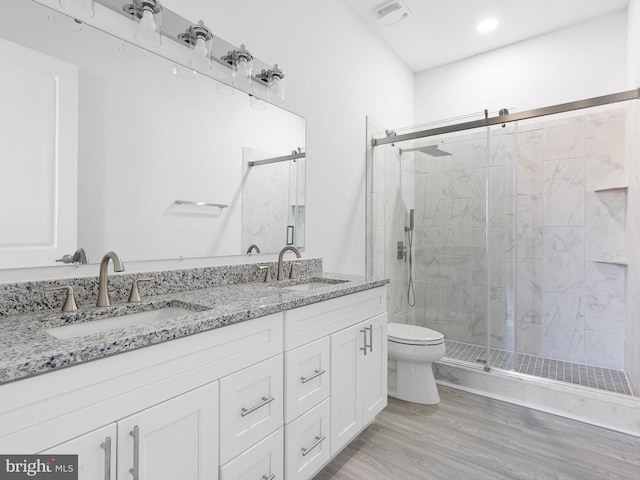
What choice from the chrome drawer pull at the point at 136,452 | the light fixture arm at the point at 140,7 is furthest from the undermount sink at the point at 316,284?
the light fixture arm at the point at 140,7

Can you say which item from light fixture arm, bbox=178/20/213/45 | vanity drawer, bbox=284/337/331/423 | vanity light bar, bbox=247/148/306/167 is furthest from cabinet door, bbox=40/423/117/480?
light fixture arm, bbox=178/20/213/45

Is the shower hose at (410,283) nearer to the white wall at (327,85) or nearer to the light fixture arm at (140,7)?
the white wall at (327,85)

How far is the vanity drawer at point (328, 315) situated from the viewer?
133 centimetres

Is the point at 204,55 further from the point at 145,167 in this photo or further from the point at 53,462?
the point at 53,462

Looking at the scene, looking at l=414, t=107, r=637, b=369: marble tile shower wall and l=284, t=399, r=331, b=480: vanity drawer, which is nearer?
l=284, t=399, r=331, b=480: vanity drawer

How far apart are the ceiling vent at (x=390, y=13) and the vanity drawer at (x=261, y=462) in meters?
2.87

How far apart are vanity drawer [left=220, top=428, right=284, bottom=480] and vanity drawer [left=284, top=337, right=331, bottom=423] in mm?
92

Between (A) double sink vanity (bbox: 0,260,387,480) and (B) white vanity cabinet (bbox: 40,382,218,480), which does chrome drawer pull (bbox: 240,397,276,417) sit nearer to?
(A) double sink vanity (bbox: 0,260,387,480)

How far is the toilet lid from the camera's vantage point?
2.24 m

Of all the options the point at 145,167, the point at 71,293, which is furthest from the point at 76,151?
the point at 71,293

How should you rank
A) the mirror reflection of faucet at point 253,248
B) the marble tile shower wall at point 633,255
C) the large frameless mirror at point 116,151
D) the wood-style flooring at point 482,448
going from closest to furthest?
→ the large frameless mirror at point 116,151
the wood-style flooring at point 482,448
the mirror reflection of faucet at point 253,248
the marble tile shower wall at point 633,255

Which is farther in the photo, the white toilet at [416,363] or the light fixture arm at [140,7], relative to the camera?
the white toilet at [416,363]

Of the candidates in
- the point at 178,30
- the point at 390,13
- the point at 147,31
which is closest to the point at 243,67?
the point at 178,30

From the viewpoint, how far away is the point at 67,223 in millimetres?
1227
